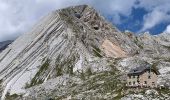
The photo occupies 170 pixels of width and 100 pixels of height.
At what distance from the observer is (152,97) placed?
158875 mm

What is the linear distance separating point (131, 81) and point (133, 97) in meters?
24.6

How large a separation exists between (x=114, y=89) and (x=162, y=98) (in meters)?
26.3

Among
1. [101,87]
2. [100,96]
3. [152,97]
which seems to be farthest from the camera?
[101,87]

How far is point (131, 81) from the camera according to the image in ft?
602

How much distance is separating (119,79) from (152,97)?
135 feet

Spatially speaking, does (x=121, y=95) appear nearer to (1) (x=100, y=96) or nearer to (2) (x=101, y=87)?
(1) (x=100, y=96)

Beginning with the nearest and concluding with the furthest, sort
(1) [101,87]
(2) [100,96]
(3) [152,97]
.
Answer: (3) [152,97], (2) [100,96], (1) [101,87]

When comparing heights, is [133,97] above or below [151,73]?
below

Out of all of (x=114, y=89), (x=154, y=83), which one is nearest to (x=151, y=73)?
(x=154, y=83)

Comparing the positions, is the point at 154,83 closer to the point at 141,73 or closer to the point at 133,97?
the point at 141,73

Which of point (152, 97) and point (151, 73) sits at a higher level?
point (151, 73)

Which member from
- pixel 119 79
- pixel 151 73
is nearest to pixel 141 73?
pixel 151 73

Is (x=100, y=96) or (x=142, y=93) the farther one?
(x=100, y=96)

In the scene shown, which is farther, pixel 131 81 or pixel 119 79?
pixel 119 79
